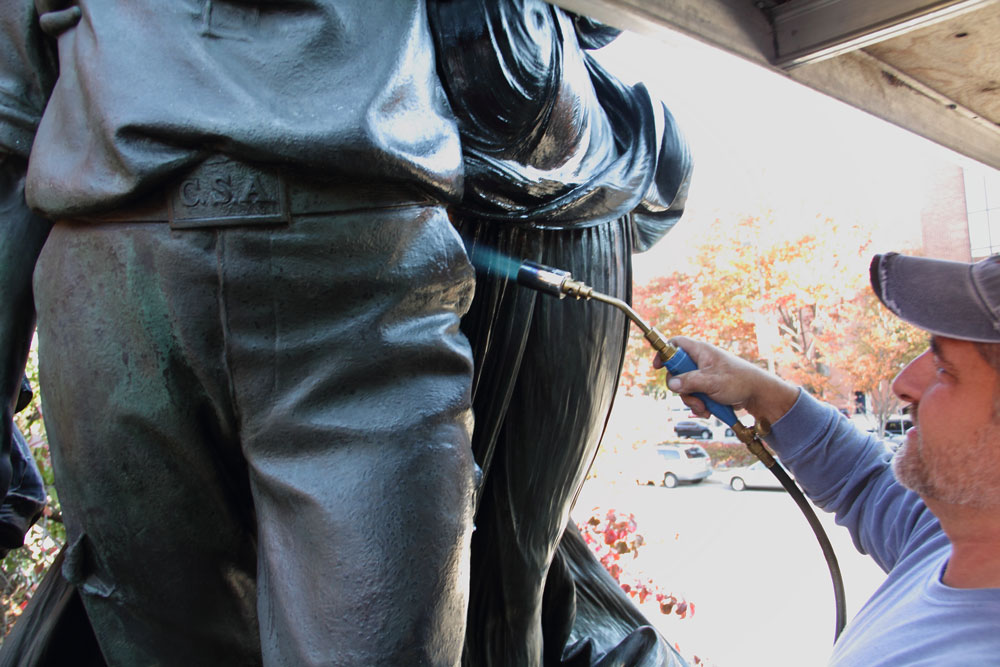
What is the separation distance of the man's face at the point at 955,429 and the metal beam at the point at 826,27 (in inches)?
17.6

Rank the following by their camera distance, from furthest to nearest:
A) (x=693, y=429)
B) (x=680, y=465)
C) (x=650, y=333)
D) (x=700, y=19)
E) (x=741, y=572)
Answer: (x=693, y=429)
(x=680, y=465)
(x=741, y=572)
(x=650, y=333)
(x=700, y=19)

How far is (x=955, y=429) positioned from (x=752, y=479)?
55.7 feet

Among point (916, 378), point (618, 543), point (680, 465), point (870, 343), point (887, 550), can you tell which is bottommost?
point (680, 465)

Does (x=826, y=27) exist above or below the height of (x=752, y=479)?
above

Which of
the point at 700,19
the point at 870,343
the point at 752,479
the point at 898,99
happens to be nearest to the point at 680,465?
the point at 752,479

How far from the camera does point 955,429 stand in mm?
1321

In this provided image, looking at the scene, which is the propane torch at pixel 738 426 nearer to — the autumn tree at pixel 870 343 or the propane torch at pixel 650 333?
the propane torch at pixel 650 333

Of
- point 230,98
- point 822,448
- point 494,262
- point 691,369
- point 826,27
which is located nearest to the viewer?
point 230,98

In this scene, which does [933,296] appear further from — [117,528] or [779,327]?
[779,327]

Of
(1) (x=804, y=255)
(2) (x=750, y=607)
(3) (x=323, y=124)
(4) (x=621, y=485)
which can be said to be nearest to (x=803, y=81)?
(3) (x=323, y=124)

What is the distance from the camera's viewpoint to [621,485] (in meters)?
5.54

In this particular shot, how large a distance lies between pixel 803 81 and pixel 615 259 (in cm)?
43

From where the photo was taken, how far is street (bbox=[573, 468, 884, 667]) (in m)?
6.56

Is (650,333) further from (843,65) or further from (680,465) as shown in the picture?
(680,465)
